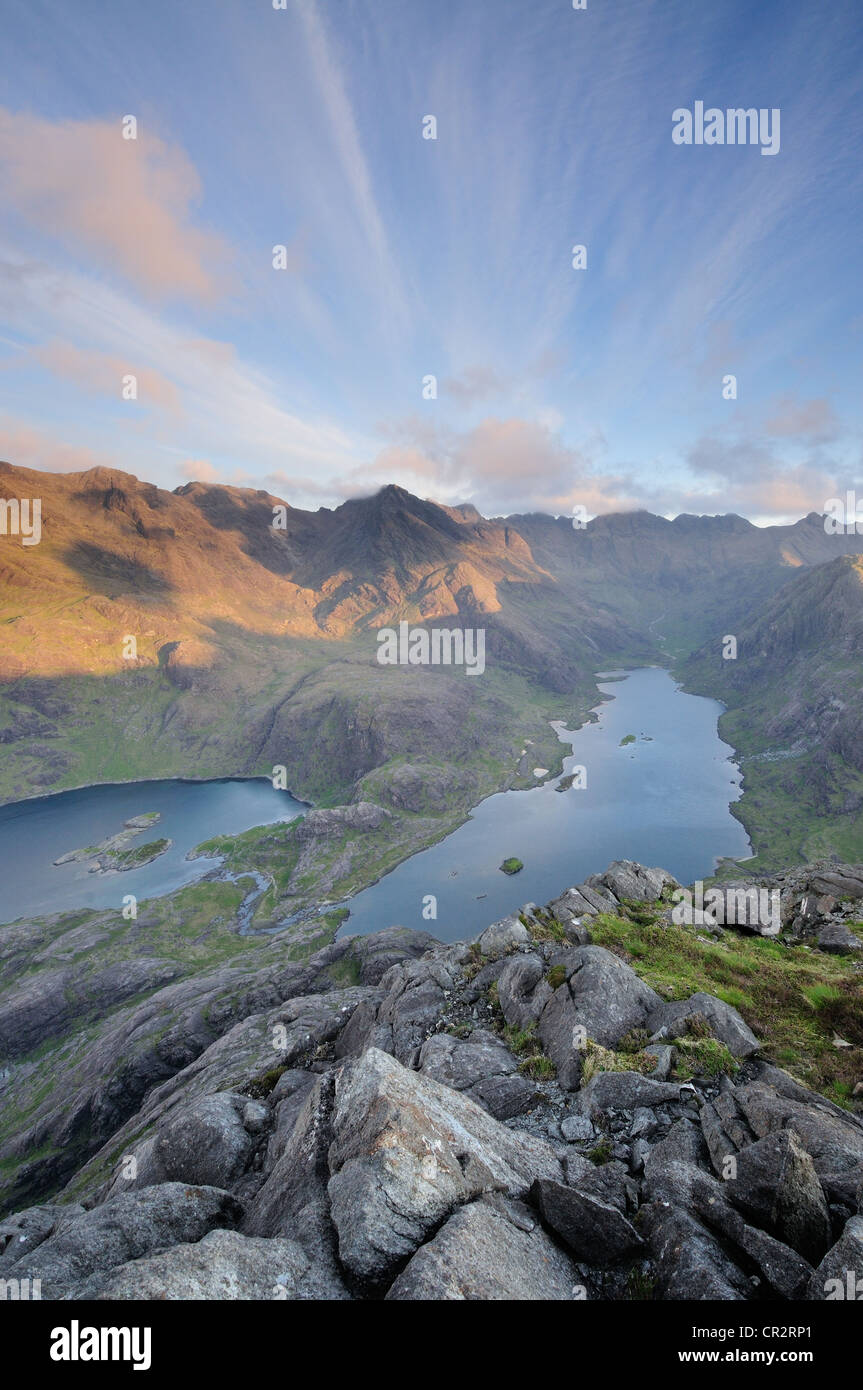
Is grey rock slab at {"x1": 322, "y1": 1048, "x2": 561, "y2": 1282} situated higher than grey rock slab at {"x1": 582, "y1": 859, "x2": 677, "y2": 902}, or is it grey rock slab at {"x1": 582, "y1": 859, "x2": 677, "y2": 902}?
grey rock slab at {"x1": 322, "y1": 1048, "x2": 561, "y2": 1282}

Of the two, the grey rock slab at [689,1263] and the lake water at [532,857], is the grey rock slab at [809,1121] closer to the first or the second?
the grey rock slab at [689,1263]

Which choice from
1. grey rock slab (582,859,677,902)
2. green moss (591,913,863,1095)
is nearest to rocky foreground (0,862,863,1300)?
green moss (591,913,863,1095)

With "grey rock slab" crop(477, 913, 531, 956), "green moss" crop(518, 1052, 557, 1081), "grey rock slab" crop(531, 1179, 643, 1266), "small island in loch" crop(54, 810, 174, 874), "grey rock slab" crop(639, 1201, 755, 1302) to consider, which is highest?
"grey rock slab" crop(639, 1201, 755, 1302)

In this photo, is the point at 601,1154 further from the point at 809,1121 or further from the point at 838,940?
the point at 838,940

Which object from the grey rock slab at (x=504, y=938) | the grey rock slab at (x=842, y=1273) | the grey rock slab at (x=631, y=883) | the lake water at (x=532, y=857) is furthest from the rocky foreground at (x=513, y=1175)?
the lake water at (x=532, y=857)

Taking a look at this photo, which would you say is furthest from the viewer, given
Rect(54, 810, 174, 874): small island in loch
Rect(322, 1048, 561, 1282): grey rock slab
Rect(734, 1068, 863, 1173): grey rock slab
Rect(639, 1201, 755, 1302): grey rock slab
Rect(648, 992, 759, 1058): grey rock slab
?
Rect(54, 810, 174, 874): small island in loch

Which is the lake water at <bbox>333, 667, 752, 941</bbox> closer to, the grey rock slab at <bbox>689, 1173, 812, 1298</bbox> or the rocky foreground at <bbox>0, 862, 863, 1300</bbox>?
the rocky foreground at <bbox>0, 862, 863, 1300</bbox>

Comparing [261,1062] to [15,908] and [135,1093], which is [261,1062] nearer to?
[135,1093]

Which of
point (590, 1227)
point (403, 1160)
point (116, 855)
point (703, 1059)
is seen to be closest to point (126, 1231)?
point (403, 1160)
